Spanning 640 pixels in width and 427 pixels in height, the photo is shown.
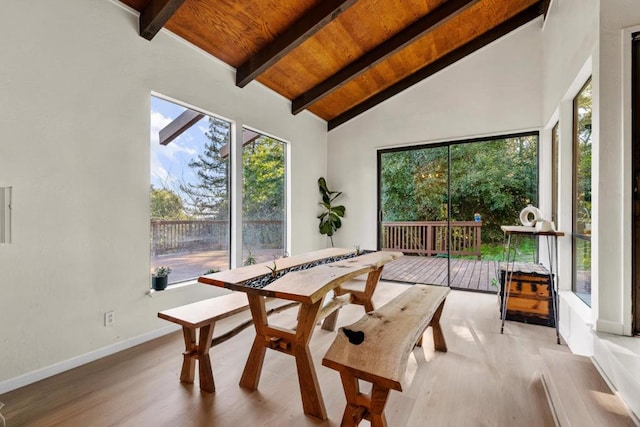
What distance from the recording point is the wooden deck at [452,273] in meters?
4.22

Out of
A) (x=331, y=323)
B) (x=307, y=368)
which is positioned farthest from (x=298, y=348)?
(x=331, y=323)

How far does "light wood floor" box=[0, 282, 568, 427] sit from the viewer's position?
62.3 inches

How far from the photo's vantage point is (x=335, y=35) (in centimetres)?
330

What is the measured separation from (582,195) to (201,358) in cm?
327

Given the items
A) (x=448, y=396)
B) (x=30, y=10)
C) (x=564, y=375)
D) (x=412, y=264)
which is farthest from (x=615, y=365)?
(x=30, y=10)

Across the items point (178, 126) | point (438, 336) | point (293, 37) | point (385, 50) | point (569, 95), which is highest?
point (385, 50)

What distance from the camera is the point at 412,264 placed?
4.86 meters

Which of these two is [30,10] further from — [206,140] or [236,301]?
[236,301]

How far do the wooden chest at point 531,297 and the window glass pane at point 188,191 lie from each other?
3140mm

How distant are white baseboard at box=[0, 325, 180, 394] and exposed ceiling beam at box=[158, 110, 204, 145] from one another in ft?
5.83

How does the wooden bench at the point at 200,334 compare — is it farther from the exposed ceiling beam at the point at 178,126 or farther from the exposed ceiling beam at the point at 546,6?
the exposed ceiling beam at the point at 546,6

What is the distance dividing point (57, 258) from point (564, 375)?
330 cm

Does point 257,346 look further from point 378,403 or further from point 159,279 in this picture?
point 159,279

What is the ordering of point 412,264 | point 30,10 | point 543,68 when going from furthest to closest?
point 412,264 → point 543,68 → point 30,10
